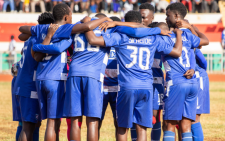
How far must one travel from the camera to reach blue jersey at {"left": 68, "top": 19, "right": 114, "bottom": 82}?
5.25 m

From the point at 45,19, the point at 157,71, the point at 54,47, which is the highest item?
the point at 45,19

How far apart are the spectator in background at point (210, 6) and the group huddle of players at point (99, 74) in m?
24.5

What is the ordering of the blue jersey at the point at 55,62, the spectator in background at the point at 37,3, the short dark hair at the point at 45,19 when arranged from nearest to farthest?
1. the blue jersey at the point at 55,62
2. the short dark hair at the point at 45,19
3. the spectator in background at the point at 37,3

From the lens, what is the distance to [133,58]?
17.3 ft

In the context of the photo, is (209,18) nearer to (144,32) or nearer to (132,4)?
(132,4)

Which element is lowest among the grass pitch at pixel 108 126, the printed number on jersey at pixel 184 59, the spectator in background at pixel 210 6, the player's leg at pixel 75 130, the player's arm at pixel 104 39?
the grass pitch at pixel 108 126

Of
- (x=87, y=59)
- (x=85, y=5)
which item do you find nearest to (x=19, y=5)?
(x=85, y=5)

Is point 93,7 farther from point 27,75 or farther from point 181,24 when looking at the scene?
point 27,75

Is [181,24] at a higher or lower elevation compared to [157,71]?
higher

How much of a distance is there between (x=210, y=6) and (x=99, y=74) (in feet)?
87.6

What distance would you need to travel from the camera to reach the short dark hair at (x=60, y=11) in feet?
18.4

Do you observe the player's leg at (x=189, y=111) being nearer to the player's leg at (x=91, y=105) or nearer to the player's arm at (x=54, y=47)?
the player's leg at (x=91, y=105)

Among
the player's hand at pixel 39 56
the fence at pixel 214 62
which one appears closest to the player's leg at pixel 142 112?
the player's hand at pixel 39 56

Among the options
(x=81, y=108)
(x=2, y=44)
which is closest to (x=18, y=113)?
(x=81, y=108)
